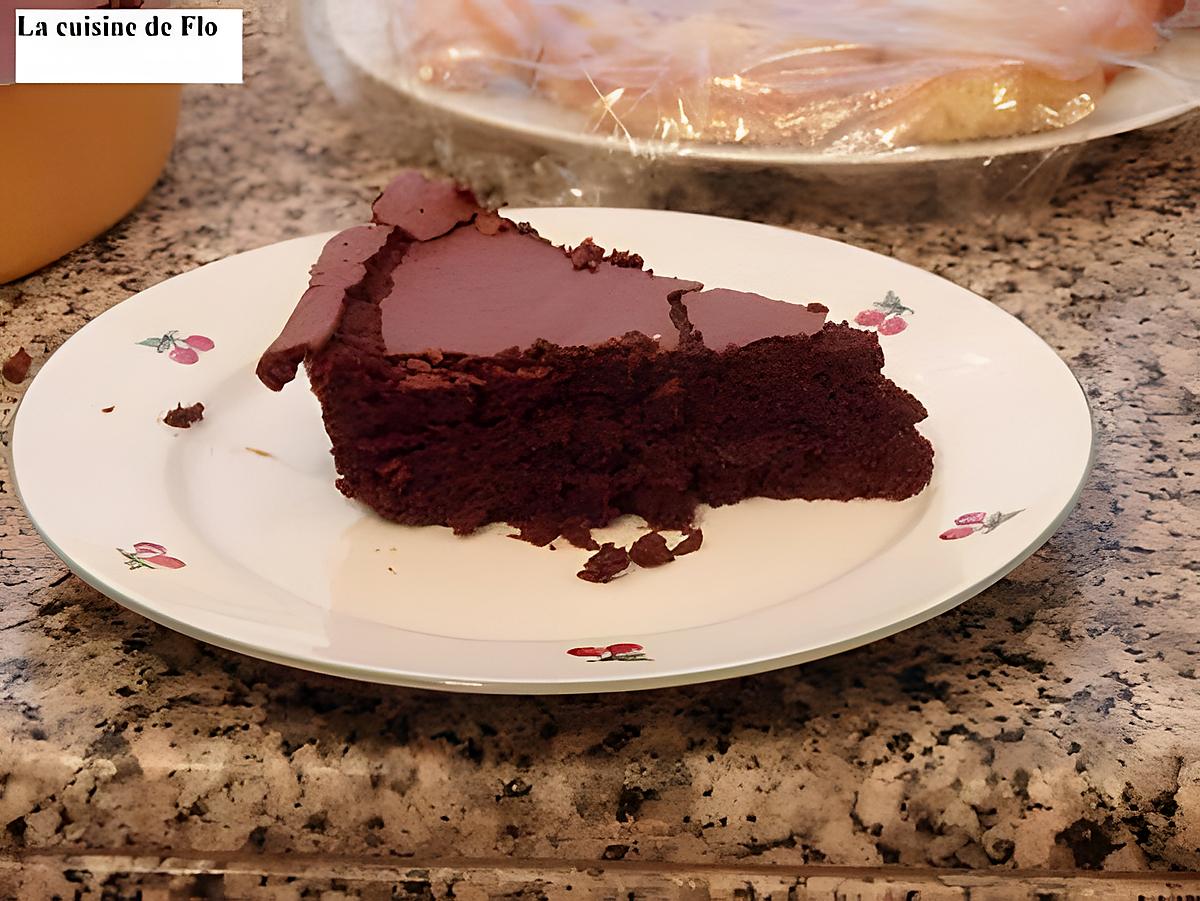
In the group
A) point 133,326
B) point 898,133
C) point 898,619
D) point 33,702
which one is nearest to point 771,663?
point 898,619

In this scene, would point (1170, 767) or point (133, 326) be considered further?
point (133, 326)

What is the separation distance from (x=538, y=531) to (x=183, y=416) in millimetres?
306

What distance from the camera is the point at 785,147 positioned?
4.50 feet

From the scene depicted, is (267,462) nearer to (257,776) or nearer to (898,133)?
(257,776)

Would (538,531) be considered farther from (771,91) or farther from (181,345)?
(771,91)

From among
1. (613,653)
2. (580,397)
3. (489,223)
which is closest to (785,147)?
(489,223)

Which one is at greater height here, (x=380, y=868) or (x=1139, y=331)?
(x=1139, y=331)

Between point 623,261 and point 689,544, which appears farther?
point 623,261

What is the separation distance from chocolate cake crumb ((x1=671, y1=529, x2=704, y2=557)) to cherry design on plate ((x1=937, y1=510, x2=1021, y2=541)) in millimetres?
171

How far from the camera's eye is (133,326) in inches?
44.9

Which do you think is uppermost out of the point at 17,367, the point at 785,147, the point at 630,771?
the point at 785,147

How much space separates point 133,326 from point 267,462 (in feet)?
0.66

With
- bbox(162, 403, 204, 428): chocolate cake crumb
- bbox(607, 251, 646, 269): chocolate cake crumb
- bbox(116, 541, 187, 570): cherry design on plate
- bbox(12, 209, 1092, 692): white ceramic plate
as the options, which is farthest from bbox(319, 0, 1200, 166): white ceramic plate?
bbox(116, 541, 187, 570): cherry design on plate

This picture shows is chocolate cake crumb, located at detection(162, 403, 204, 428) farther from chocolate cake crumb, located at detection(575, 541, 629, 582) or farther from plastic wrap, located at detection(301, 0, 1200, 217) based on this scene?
plastic wrap, located at detection(301, 0, 1200, 217)
